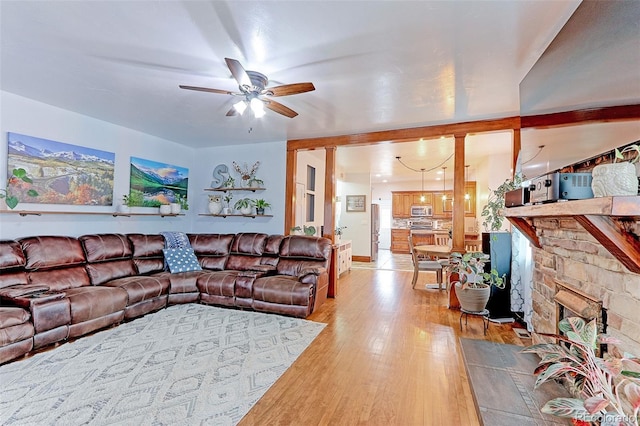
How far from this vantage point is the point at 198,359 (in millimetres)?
2541

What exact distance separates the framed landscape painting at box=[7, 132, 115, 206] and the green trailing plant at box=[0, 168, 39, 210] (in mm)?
51

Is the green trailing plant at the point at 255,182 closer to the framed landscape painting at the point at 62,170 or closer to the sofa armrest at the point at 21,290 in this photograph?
the framed landscape painting at the point at 62,170

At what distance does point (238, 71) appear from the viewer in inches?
83.5

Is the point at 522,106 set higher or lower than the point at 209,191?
higher

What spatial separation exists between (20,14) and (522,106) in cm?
389

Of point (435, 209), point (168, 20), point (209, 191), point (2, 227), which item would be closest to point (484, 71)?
point (168, 20)

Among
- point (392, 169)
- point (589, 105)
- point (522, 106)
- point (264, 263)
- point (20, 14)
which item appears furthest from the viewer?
point (392, 169)

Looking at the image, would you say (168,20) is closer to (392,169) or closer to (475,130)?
(475,130)

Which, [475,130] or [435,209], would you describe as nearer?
[475,130]

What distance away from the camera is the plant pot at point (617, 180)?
1.18 m

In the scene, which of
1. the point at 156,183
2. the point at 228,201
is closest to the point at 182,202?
the point at 156,183

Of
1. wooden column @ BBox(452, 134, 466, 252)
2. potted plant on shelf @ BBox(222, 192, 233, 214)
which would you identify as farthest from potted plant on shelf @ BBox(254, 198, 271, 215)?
wooden column @ BBox(452, 134, 466, 252)

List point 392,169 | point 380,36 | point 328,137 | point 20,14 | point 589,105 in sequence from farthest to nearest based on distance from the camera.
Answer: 1. point 392,169
2. point 328,137
3. point 380,36
4. point 20,14
5. point 589,105

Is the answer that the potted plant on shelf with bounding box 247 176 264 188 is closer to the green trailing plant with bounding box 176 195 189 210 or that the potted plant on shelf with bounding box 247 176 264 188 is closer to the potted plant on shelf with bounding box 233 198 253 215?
the potted plant on shelf with bounding box 233 198 253 215
